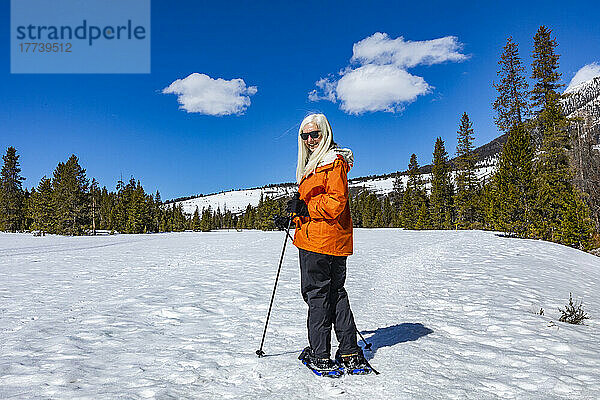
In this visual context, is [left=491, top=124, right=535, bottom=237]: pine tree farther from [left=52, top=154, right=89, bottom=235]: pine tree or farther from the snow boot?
[left=52, top=154, right=89, bottom=235]: pine tree

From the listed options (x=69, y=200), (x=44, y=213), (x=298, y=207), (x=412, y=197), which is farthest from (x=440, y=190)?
(x=44, y=213)

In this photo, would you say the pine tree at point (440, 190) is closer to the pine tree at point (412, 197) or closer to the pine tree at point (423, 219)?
the pine tree at point (423, 219)

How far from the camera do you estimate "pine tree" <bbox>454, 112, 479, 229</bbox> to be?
43.6 m

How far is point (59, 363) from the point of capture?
11.8 feet

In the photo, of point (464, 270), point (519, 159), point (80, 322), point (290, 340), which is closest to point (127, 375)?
point (290, 340)

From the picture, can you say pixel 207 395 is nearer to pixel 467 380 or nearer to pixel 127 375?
pixel 127 375

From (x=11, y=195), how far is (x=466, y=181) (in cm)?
6858

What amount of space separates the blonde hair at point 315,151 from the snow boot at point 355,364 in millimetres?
1925

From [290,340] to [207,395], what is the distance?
1.68 m

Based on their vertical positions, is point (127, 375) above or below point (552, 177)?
below

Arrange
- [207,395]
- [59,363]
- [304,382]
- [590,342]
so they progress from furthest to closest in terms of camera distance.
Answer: [590,342] → [59,363] → [304,382] → [207,395]

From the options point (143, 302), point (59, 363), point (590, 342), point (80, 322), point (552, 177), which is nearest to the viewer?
point (59, 363)

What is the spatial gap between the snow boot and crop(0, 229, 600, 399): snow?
148 mm

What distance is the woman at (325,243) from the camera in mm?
3424
